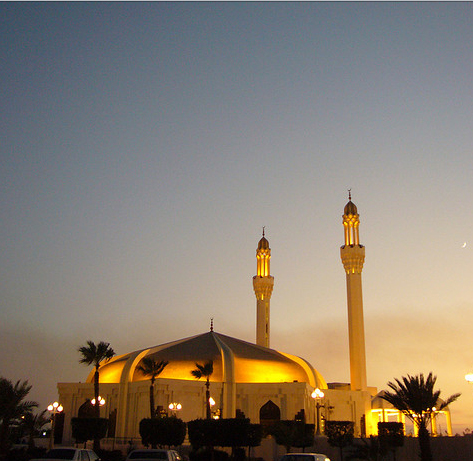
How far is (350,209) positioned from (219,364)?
57.6 feet

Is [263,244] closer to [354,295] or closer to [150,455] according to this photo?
[354,295]

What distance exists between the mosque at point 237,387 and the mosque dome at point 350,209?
339 centimetres

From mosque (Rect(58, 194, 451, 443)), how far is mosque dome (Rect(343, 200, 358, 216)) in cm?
339

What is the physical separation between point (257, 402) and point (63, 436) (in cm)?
1269

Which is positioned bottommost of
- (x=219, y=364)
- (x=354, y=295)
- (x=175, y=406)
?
(x=175, y=406)

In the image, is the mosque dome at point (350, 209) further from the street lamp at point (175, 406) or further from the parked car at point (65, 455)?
the parked car at point (65, 455)

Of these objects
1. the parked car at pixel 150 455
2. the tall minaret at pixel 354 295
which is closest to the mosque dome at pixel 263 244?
the tall minaret at pixel 354 295

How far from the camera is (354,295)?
4559 cm

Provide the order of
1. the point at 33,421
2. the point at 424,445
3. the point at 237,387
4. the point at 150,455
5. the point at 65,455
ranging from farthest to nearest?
the point at 237,387 < the point at 33,421 < the point at 424,445 < the point at 150,455 < the point at 65,455

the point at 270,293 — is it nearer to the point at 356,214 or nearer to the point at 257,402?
the point at 356,214

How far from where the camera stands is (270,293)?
178 ft

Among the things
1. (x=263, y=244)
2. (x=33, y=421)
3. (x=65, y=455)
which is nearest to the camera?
(x=65, y=455)

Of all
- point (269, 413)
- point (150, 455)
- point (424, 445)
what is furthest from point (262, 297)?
point (150, 455)

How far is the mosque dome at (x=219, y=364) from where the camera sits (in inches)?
1570
